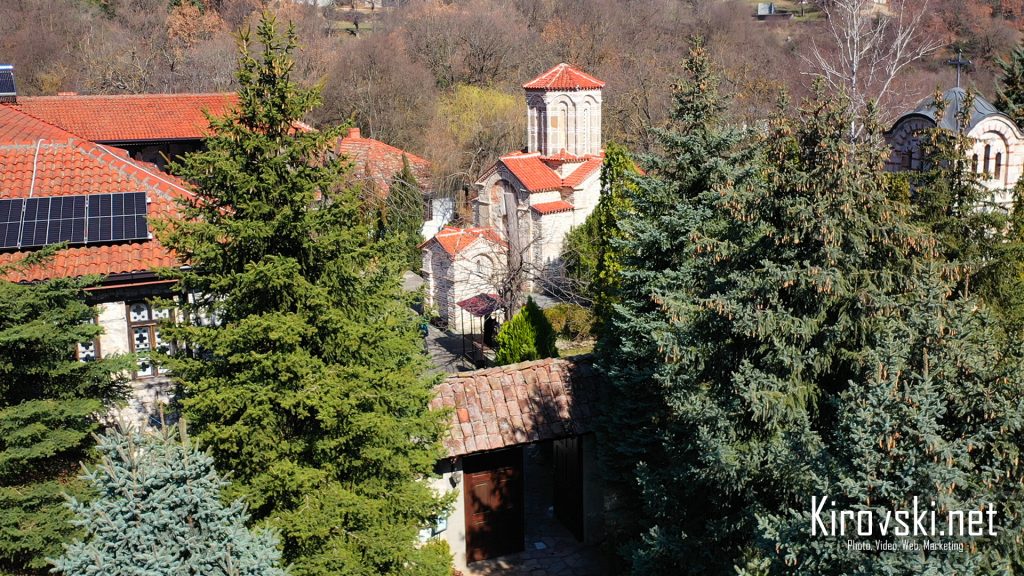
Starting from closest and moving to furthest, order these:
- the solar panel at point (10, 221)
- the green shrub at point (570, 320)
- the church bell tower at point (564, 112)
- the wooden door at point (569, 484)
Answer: the solar panel at point (10, 221), the wooden door at point (569, 484), the green shrub at point (570, 320), the church bell tower at point (564, 112)

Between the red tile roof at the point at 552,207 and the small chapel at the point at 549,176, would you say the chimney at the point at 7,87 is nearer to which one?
the small chapel at the point at 549,176

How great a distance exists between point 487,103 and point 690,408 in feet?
120

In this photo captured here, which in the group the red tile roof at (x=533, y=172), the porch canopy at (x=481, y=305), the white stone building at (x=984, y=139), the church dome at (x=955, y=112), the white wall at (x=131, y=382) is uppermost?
the church dome at (x=955, y=112)

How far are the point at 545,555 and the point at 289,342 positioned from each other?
Answer: 21.4 feet

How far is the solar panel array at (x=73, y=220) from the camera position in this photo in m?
12.0

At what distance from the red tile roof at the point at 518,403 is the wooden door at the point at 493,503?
660 millimetres

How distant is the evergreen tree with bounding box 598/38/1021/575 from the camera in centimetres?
620

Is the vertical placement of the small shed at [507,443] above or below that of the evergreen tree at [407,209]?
below

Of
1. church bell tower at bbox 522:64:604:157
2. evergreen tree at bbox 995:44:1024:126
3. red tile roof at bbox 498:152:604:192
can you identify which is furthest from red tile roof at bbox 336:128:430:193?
evergreen tree at bbox 995:44:1024:126

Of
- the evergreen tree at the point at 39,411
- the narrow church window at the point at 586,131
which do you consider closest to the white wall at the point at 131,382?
the evergreen tree at the point at 39,411

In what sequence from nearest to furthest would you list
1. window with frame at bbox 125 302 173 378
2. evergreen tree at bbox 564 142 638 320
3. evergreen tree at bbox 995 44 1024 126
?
window with frame at bbox 125 302 173 378, evergreen tree at bbox 564 142 638 320, evergreen tree at bbox 995 44 1024 126

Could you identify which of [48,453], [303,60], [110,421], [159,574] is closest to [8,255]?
[110,421]

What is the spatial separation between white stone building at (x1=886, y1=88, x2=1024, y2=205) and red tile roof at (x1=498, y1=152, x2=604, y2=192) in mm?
11066

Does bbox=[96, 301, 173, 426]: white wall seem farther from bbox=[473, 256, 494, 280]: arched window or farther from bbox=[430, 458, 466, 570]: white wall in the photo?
bbox=[473, 256, 494, 280]: arched window
